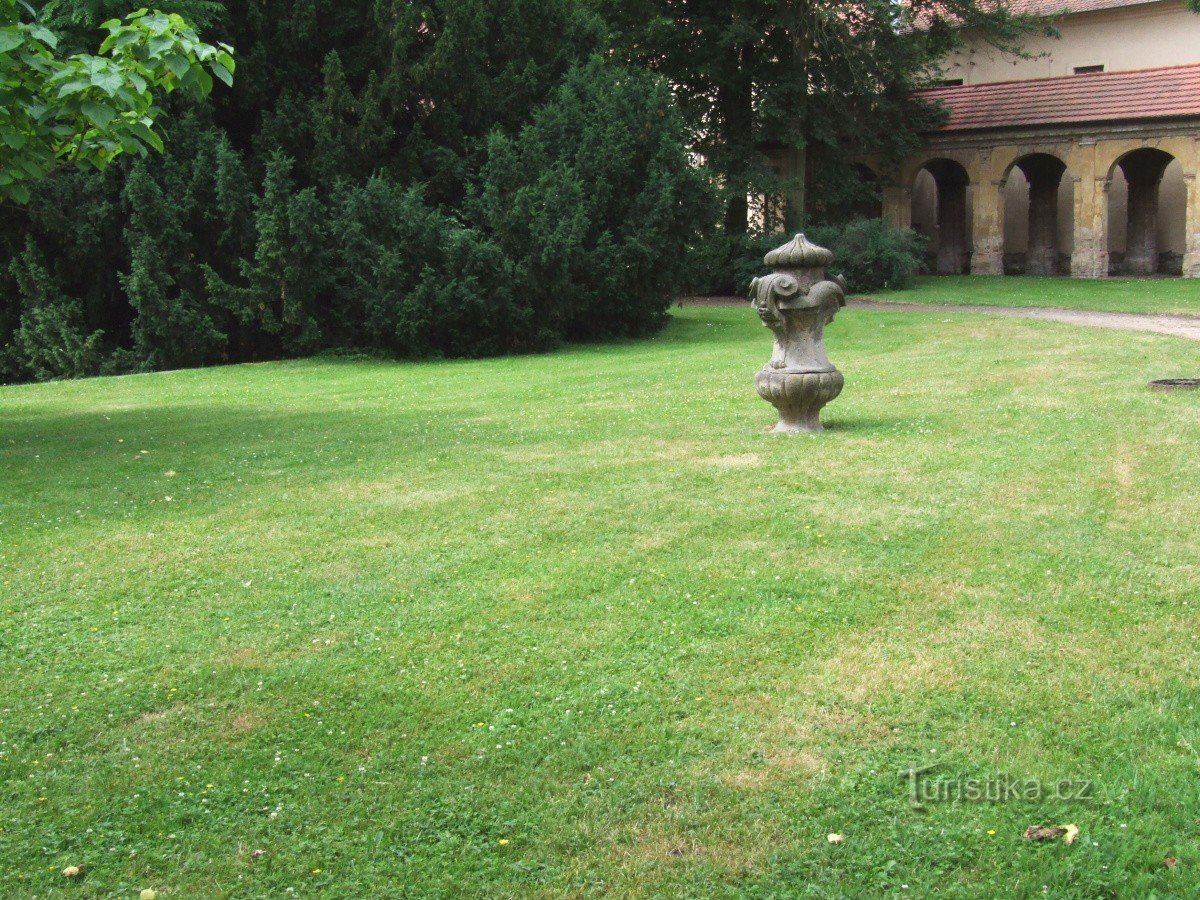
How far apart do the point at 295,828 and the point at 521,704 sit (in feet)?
4.17

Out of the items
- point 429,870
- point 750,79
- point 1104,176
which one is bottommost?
point 429,870

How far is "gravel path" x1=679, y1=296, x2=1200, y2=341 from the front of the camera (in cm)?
2022

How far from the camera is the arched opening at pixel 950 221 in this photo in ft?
134

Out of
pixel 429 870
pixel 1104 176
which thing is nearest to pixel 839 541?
pixel 429 870

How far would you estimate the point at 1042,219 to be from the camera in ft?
132

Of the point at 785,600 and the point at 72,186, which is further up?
the point at 72,186

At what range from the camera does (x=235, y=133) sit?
873 inches

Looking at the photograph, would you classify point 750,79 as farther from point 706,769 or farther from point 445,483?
point 706,769

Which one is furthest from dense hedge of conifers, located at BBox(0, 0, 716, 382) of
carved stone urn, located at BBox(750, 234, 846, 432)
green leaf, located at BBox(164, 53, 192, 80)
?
green leaf, located at BBox(164, 53, 192, 80)

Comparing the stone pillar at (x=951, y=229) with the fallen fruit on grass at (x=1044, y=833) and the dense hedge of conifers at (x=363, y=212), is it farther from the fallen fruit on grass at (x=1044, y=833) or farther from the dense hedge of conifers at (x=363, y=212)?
the fallen fruit on grass at (x=1044, y=833)

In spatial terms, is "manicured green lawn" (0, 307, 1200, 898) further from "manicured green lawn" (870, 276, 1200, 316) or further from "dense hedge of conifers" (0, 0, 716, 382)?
"manicured green lawn" (870, 276, 1200, 316)

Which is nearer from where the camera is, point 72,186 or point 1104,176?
point 72,186

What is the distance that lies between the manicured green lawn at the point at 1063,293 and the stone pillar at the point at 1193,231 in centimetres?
163

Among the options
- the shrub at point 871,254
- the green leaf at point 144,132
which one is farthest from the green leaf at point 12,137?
the shrub at point 871,254
